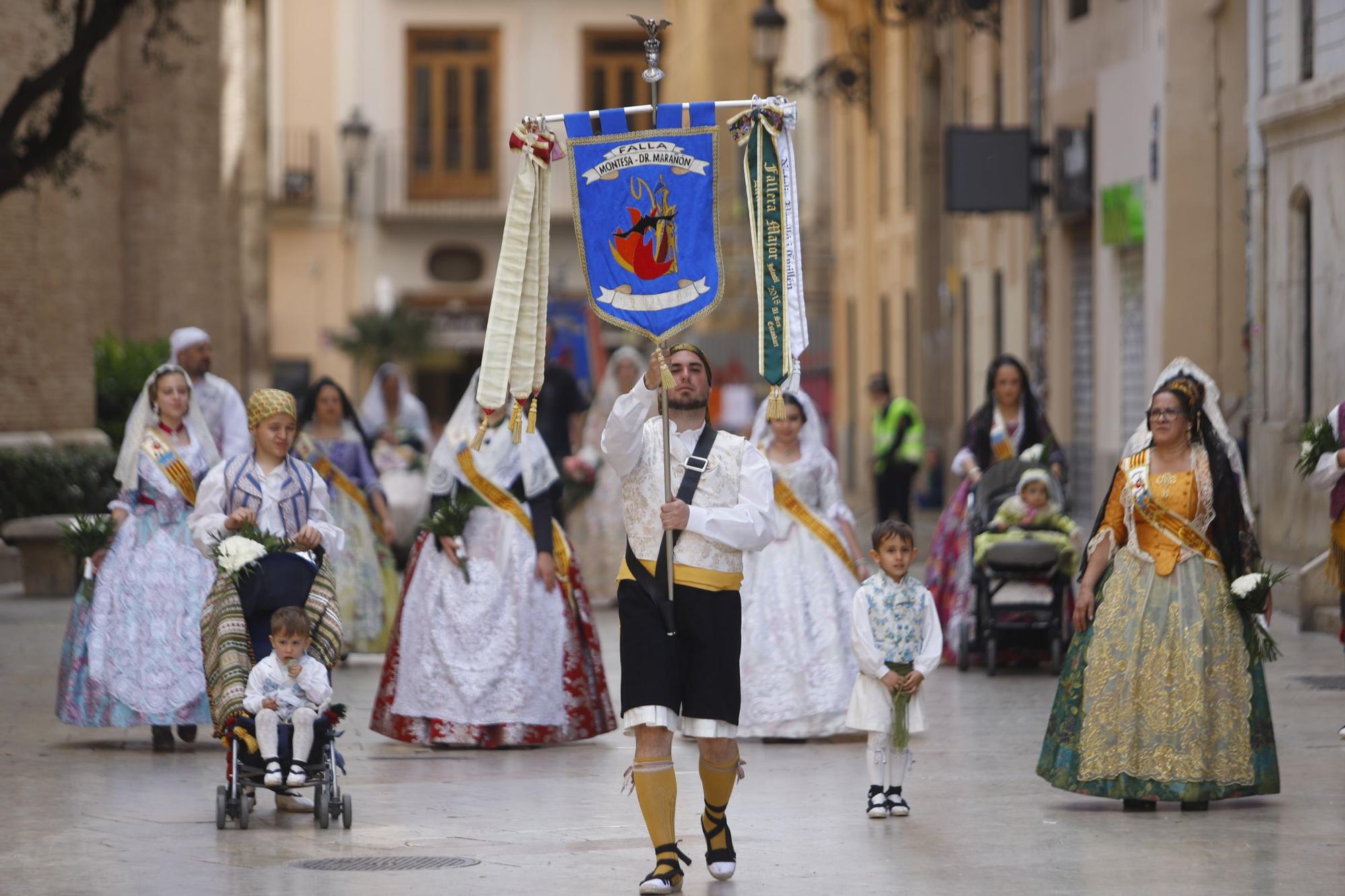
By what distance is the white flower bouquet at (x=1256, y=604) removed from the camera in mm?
9227

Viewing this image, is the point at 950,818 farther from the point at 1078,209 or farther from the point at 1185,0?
the point at 1078,209

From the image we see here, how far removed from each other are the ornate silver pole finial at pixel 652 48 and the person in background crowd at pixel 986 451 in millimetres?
6615

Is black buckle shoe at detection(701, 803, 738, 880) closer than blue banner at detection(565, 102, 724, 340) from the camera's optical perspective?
Yes

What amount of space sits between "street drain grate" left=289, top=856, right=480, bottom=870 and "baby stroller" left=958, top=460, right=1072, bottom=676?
6.58 m

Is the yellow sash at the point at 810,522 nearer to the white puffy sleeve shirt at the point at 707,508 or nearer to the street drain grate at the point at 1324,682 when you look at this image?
the street drain grate at the point at 1324,682

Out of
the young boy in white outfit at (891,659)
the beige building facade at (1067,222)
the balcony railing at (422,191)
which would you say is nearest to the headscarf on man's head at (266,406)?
the young boy in white outfit at (891,659)

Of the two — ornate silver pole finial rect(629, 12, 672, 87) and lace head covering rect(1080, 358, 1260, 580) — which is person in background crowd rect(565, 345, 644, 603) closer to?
lace head covering rect(1080, 358, 1260, 580)

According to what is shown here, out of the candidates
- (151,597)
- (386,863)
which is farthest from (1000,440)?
(386,863)

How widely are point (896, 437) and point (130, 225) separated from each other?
33.3ft

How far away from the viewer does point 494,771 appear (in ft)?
35.2

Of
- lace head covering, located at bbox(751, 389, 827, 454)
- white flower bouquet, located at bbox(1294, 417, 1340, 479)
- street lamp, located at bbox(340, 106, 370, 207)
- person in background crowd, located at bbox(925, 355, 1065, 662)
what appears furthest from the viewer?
street lamp, located at bbox(340, 106, 370, 207)

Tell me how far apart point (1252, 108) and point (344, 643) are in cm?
861

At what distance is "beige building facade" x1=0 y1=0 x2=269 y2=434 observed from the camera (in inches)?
856

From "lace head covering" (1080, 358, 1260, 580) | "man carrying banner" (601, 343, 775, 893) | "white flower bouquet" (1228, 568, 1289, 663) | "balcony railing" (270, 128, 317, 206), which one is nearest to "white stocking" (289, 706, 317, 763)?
"man carrying banner" (601, 343, 775, 893)
